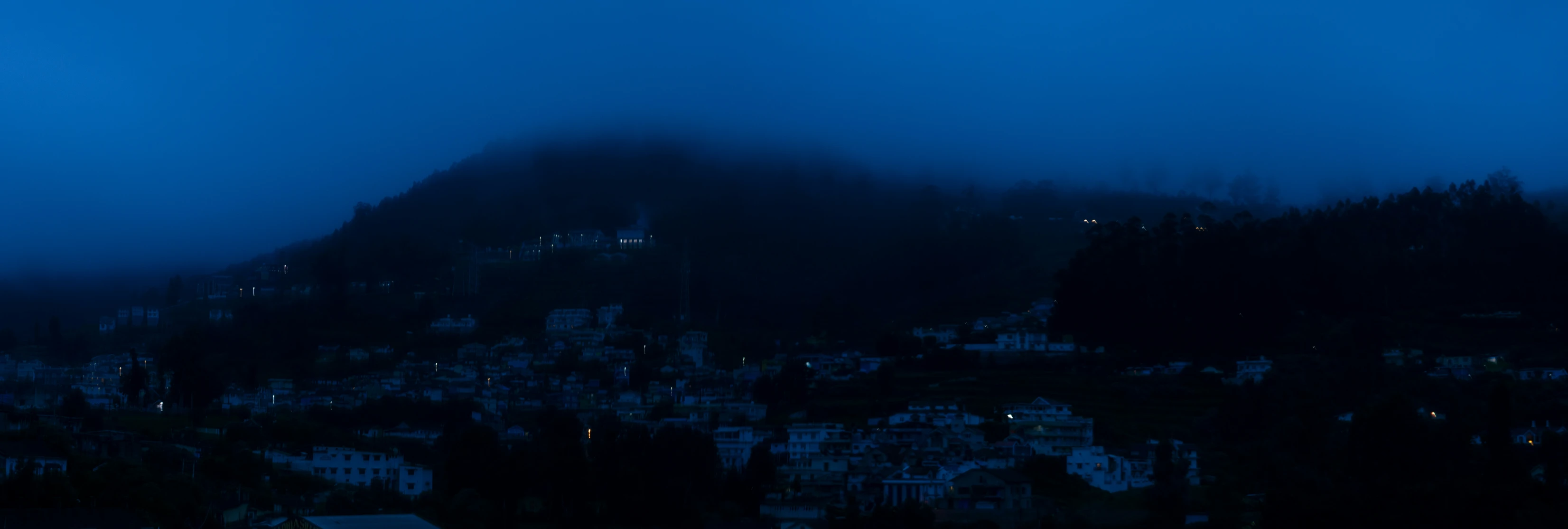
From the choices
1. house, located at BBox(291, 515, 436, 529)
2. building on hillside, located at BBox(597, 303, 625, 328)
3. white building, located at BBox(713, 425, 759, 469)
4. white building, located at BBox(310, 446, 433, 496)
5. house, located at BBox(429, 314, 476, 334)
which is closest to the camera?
house, located at BBox(291, 515, 436, 529)

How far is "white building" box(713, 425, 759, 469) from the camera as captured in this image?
50.3 m

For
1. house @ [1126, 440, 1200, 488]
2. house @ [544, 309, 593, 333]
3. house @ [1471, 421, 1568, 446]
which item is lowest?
house @ [1126, 440, 1200, 488]

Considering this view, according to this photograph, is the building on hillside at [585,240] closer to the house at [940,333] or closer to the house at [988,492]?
the house at [940,333]

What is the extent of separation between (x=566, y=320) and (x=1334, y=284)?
3517 centimetres

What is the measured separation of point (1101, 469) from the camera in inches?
1780

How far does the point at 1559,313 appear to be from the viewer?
184 ft

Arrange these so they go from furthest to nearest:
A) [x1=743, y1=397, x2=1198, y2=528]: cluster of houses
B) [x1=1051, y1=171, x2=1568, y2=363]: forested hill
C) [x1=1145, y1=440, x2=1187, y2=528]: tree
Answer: [x1=1051, y1=171, x2=1568, y2=363]: forested hill → [x1=743, y1=397, x2=1198, y2=528]: cluster of houses → [x1=1145, y1=440, x2=1187, y2=528]: tree

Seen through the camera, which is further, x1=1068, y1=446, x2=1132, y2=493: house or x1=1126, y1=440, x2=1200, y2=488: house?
x1=1068, y1=446, x2=1132, y2=493: house

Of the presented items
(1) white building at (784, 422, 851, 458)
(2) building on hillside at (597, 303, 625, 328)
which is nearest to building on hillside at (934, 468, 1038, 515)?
(1) white building at (784, 422, 851, 458)

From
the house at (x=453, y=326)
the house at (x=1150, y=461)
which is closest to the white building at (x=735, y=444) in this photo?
the house at (x=1150, y=461)

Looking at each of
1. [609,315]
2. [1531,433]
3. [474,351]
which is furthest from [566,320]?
[1531,433]

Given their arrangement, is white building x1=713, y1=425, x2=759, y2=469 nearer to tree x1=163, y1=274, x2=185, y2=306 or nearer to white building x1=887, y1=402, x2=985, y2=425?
white building x1=887, y1=402, x2=985, y2=425

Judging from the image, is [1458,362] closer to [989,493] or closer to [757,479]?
[989,493]

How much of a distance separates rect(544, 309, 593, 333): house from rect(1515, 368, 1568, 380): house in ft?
137
